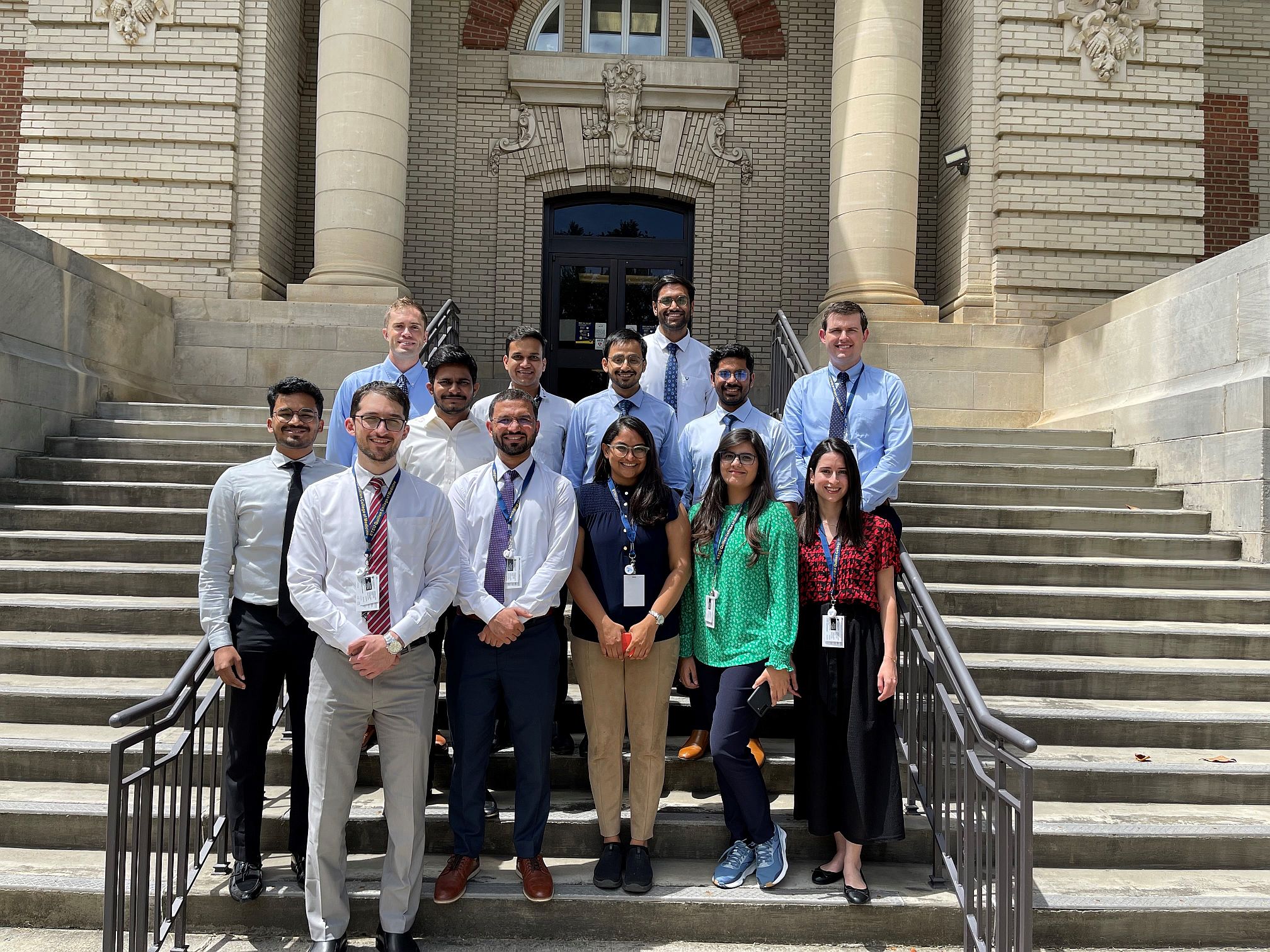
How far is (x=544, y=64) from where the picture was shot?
45.1 feet

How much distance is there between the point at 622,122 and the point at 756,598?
1098 centimetres

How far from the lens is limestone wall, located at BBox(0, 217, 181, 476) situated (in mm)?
8000

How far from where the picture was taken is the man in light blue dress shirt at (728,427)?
482 cm

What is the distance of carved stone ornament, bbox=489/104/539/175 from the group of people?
10.2 meters

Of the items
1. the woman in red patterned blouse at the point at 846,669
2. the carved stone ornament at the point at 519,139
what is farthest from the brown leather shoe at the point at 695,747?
the carved stone ornament at the point at 519,139

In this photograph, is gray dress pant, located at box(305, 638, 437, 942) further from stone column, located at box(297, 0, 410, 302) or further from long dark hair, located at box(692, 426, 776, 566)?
stone column, located at box(297, 0, 410, 302)

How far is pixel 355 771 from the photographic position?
3.90 metres

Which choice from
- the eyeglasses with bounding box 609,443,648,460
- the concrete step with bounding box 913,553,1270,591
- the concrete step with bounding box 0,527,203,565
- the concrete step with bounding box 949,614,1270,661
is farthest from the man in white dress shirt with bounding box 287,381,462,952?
the concrete step with bounding box 913,553,1270,591

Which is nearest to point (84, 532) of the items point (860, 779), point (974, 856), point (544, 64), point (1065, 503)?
point (860, 779)

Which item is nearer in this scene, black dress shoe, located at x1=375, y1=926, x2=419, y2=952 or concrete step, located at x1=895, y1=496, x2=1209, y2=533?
black dress shoe, located at x1=375, y1=926, x2=419, y2=952

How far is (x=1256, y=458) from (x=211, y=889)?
23.1 feet

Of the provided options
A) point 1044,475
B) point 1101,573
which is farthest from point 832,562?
point 1044,475

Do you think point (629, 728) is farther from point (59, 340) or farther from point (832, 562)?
point (59, 340)

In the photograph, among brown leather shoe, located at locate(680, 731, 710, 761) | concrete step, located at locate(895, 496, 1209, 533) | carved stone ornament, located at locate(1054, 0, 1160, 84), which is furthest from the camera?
carved stone ornament, located at locate(1054, 0, 1160, 84)
